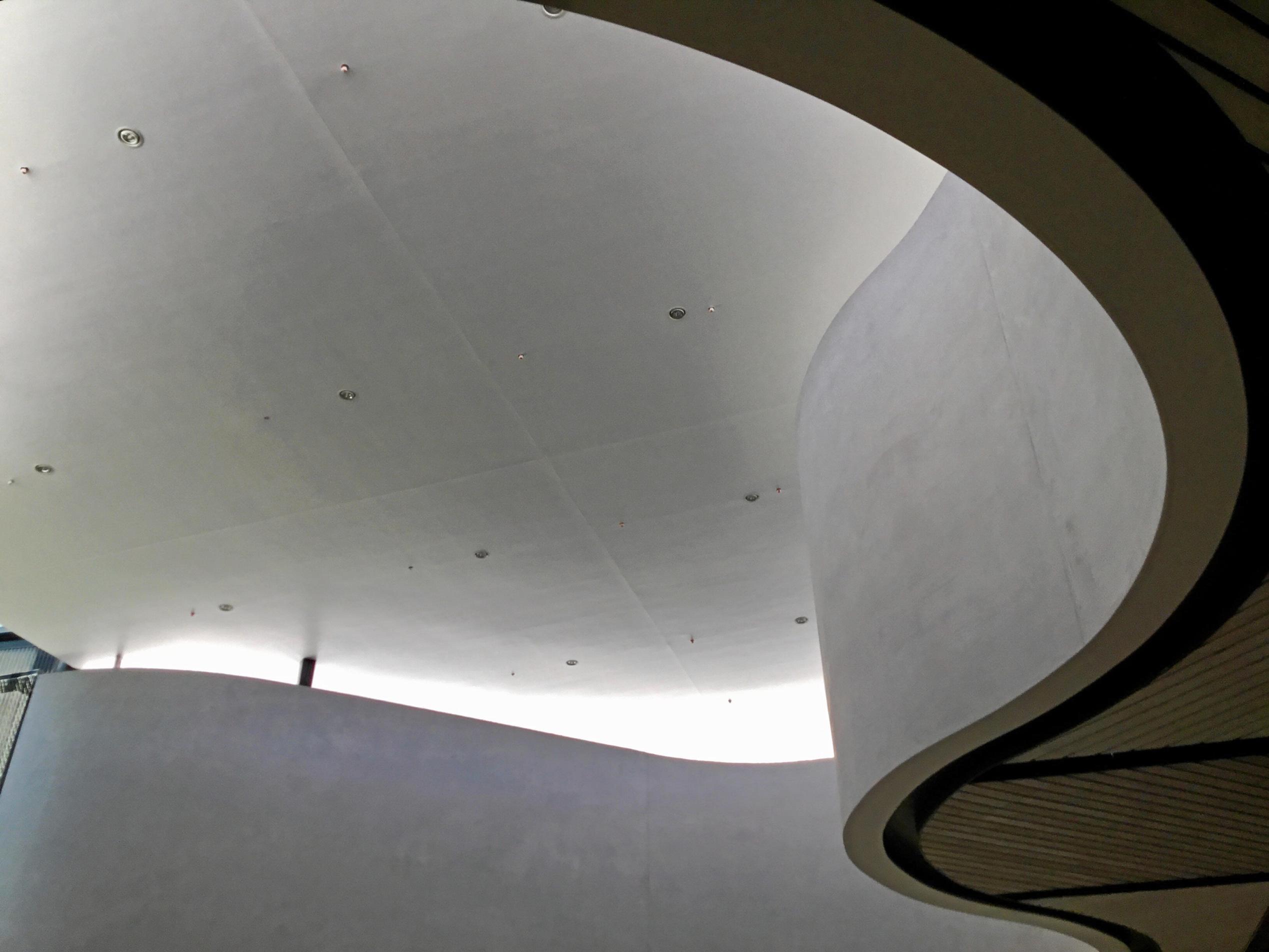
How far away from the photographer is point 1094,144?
202cm

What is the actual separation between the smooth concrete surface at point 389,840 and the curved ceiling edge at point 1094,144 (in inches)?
318

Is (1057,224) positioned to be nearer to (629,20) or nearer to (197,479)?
(629,20)

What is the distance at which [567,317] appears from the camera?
6461mm

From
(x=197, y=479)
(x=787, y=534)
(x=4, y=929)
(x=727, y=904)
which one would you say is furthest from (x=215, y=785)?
(x=787, y=534)

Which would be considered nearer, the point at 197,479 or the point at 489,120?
the point at 489,120

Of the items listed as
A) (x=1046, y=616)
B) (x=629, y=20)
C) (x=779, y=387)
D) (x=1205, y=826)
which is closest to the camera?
(x=629, y=20)

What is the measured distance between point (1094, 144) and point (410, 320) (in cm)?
500

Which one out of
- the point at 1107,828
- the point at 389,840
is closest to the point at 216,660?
the point at 389,840

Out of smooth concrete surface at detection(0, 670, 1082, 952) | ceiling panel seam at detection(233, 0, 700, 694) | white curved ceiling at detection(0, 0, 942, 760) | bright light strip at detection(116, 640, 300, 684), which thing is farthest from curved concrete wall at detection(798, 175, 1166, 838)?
bright light strip at detection(116, 640, 300, 684)

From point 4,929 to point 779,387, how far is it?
26.1 feet

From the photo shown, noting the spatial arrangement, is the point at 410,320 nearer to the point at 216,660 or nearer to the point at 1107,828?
the point at 1107,828

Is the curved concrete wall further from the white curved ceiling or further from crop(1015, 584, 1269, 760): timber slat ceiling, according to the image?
the white curved ceiling

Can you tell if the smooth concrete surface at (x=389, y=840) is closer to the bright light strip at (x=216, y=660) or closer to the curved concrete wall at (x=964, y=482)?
the bright light strip at (x=216, y=660)

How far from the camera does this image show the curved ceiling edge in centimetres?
185
